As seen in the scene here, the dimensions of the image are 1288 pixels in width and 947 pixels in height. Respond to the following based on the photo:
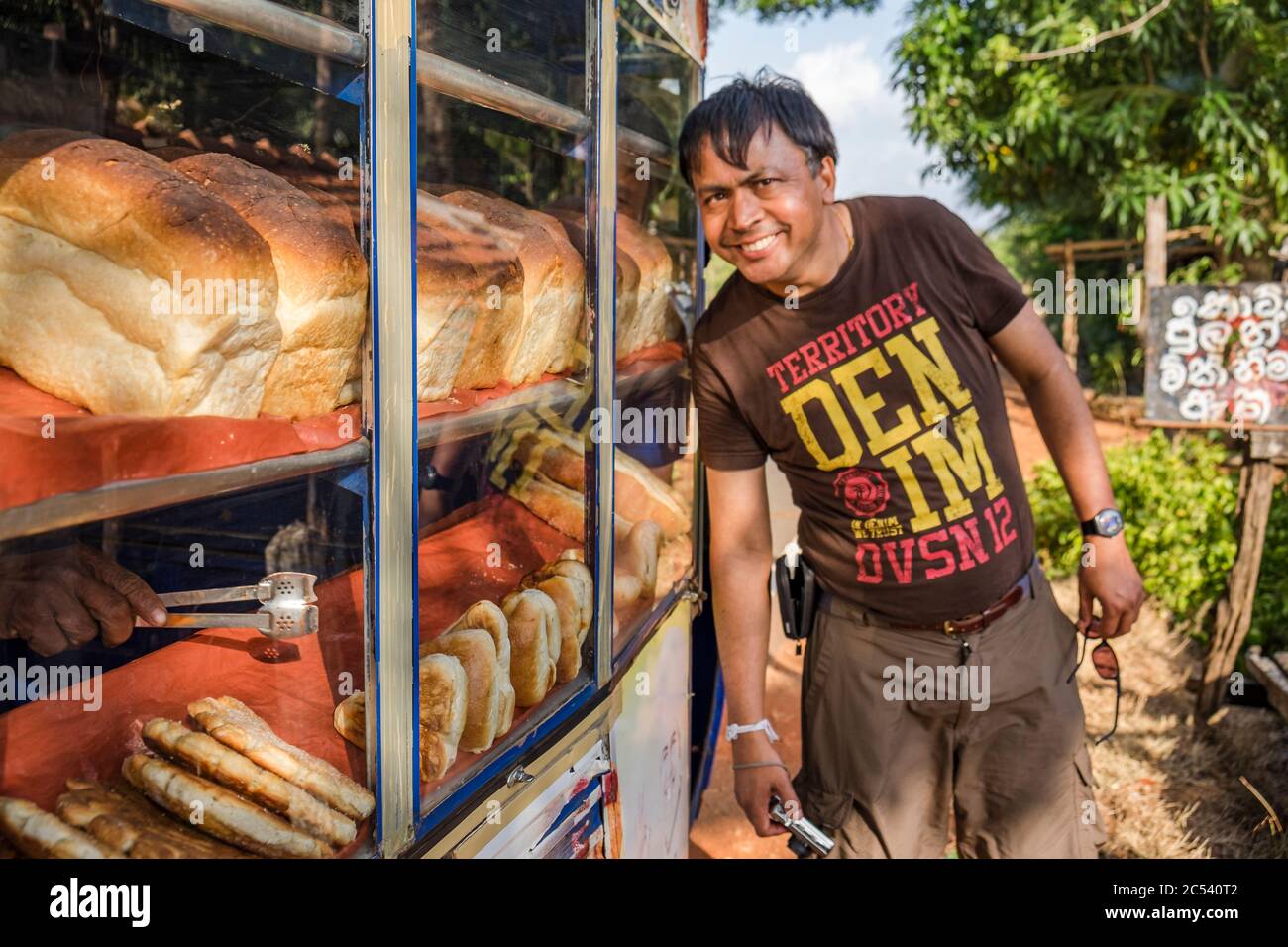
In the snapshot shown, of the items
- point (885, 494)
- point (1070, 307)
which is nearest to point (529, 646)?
point (885, 494)

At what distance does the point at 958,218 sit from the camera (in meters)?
2.39

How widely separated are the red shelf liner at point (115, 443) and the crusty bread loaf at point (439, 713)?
1.65 feet

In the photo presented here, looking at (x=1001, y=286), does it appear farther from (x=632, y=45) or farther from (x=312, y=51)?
(x=312, y=51)

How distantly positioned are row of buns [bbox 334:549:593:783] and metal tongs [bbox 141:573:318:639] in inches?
6.8

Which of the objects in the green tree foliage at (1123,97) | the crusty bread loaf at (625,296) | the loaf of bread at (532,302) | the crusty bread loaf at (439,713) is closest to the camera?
the crusty bread loaf at (439,713)

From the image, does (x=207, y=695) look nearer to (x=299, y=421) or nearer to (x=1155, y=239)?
(x=299, y=421)

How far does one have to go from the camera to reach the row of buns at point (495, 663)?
1850 millimetres

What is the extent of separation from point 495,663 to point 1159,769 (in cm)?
385

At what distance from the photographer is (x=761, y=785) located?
2334 millimetres

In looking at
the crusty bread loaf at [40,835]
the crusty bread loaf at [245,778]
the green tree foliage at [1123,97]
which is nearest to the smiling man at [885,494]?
the crusty bread loaf at [245,778]

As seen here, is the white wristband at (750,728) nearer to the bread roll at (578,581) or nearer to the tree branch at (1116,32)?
the bread roll at (578,581)

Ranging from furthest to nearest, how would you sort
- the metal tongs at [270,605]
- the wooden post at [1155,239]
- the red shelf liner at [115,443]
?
the wooden post at [1155,239] → the metal tongs at [270,605] → the red shelf liner at [115,443]

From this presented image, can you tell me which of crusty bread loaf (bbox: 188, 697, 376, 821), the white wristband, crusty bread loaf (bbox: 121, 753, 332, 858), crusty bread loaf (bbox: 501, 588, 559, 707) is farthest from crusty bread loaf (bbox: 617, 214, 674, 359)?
crusty bread loaf (bbox: 121, 753, 332, 858)

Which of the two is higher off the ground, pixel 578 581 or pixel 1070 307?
pixel 1070 307
